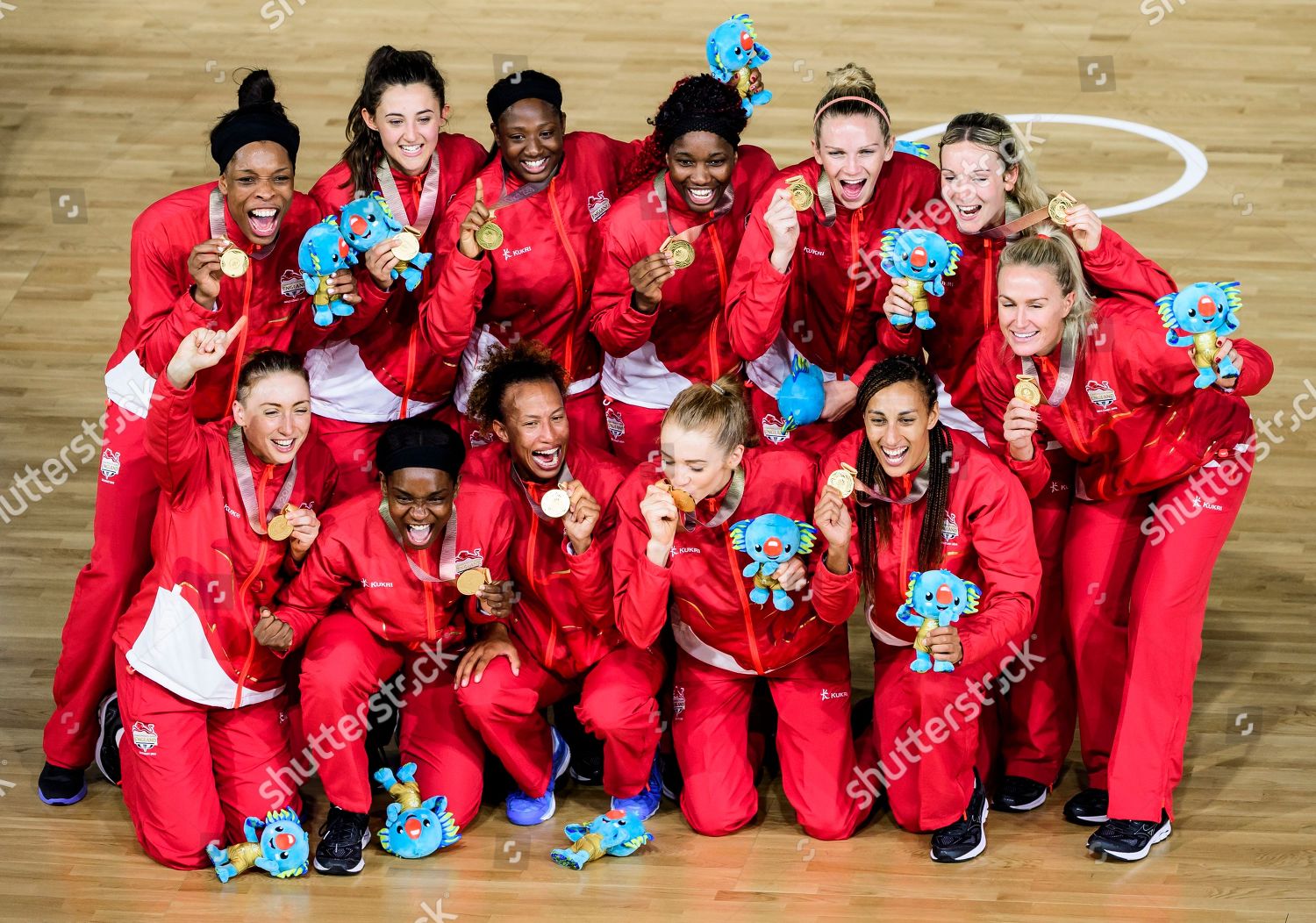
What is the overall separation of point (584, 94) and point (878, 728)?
5.58 m

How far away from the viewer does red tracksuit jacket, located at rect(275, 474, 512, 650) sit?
607cm

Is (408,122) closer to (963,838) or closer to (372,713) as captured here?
(372,713)

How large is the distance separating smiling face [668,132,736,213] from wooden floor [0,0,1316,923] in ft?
6.73

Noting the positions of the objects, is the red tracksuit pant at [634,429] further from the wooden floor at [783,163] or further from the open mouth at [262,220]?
the open mouth at [262,220]

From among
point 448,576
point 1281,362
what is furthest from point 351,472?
point 1281,362

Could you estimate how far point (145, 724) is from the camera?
19.8ft

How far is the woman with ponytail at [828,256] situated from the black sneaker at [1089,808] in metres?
1.44

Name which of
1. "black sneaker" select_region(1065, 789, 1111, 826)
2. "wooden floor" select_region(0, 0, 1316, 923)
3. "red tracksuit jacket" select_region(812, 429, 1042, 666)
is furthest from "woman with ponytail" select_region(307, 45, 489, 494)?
"black sneaker" select_region(1065, 789, 1111, 826)

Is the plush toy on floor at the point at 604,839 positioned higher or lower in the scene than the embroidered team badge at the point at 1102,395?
lower


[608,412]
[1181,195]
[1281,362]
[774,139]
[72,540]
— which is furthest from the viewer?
[774,139]

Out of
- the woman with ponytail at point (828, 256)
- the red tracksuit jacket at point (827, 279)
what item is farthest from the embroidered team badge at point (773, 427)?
the red tracksuit jacket at point (827, 279)

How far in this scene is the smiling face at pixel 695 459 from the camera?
19.1ft

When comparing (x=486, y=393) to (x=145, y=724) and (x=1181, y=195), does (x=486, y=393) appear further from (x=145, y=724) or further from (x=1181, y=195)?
(x=1181, y=195)

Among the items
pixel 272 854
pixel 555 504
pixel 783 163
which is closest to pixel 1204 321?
pixel 555 504
